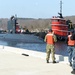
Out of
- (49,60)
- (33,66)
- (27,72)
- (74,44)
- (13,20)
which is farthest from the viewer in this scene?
(13,20)

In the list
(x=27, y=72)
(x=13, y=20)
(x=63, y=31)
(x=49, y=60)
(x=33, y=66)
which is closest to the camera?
(x=27, y=72)

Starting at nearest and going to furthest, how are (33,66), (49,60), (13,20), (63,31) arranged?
(33,66), (49,60), (63,31), (13,20)

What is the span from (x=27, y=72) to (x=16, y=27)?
93.4m

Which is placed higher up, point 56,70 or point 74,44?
point 74,44

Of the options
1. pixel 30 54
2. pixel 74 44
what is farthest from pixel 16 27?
pixel 74 44

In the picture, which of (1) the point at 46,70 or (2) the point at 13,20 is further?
(2) the point at 13,20

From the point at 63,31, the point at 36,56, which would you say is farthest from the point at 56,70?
the point at 63,31

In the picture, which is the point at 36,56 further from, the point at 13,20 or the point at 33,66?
the point at 13,20

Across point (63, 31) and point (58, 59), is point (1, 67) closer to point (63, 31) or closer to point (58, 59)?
point (58, 59)

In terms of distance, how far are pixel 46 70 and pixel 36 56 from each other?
18.8 ft

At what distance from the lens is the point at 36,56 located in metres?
18.9

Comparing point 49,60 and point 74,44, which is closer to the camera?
point 74,44

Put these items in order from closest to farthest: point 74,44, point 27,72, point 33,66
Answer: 1. point 27,72
2. point 74,44
3. point 33,66

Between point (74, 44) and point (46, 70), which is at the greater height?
point (74, 44)
